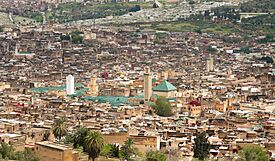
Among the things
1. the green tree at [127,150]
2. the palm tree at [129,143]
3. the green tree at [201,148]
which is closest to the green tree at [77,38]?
the palm tree at [129,143]

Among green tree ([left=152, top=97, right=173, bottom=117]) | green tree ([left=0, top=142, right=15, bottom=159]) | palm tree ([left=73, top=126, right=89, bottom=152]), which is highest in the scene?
palm tree ([left=73, top=126, right=89, bottom=152])

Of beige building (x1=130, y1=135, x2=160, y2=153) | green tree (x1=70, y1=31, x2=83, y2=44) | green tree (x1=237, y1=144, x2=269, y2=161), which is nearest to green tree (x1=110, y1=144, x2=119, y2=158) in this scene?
beige building (x1=130, y1=135, x2=160, y2=153)

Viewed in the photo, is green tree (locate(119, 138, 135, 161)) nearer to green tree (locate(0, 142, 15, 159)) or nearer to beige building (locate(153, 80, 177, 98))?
green tree (locate(0, 142, 15, 159))

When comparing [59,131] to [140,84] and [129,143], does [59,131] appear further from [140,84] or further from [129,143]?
[140,84]

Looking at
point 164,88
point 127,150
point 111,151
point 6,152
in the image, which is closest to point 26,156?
point 6,152

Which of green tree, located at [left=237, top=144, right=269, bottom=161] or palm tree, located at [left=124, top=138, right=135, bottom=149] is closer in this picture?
green tree, located at [left=237, top=144, right=269, bottom=161]

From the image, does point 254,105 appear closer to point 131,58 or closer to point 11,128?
point 11,128
